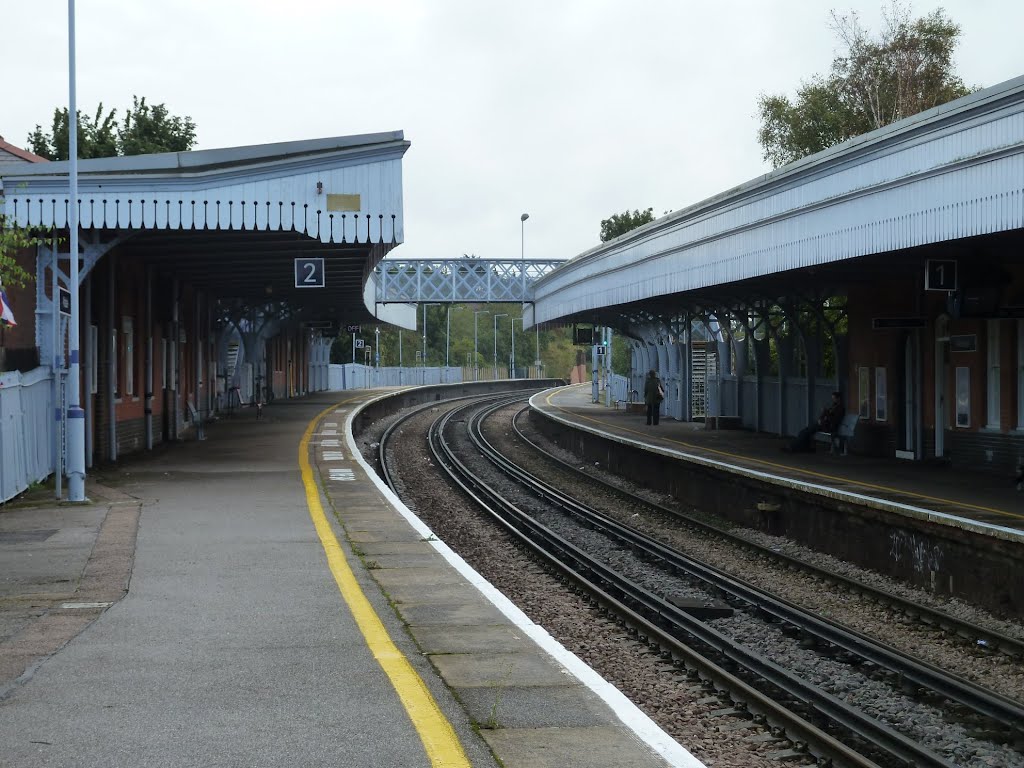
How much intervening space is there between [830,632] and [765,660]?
148cm

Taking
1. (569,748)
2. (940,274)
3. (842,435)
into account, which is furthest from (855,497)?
(569,748)

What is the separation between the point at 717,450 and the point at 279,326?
76.0ft

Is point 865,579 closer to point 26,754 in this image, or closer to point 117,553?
point 117,553

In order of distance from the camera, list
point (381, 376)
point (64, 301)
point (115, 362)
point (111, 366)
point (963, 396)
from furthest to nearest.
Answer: point (381, 376) → point (115, 362) → point (111, 366) → point (963, 396) → point (64, 301)

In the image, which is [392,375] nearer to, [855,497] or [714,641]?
[855,497]

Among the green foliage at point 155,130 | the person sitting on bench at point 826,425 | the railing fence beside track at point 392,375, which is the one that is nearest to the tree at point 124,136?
the green foliage at point 155,130

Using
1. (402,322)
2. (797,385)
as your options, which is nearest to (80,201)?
(797,385)

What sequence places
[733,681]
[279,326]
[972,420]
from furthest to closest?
1. [279,326]
2. [972,420]
3. [733,681]

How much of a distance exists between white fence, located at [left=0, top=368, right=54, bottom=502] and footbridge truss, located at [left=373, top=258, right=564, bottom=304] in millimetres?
41976

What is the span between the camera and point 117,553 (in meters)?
10.6

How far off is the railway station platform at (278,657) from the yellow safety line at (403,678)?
0.05 ft

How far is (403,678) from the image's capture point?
6105mm

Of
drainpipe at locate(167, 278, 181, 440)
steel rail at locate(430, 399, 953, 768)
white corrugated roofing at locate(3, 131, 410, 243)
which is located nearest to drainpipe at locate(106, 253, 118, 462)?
white corrugated roofing at locate(3, 131, 410, 243)

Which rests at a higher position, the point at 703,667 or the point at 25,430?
the point at 25,430
